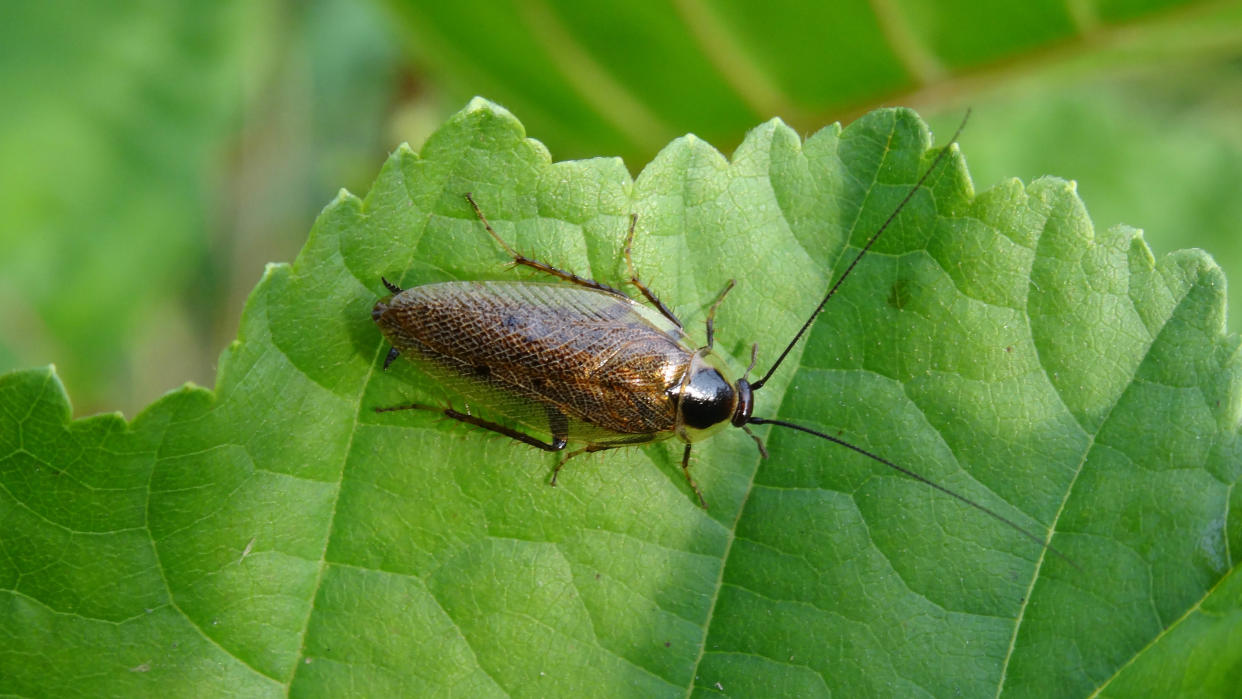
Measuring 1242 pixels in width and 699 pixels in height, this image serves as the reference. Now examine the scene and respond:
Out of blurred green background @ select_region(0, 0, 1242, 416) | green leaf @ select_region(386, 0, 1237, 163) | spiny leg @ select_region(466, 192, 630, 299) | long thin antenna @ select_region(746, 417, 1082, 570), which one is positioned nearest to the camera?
long thin antenna @ select_region(746, 417, 1082, 570)

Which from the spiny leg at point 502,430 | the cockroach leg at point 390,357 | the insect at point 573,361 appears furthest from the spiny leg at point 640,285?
the cockroach leg at point 390,357

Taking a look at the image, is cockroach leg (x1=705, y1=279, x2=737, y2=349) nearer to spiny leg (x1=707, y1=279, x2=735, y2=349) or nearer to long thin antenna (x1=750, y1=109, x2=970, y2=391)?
spiny leg (x1=707, y1=279, x2=735, y2=349)

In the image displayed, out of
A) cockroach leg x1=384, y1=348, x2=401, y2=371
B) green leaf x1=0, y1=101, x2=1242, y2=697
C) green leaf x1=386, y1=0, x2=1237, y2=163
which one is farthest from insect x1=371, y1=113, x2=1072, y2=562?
green leaf x1=386, y1=0, x2=1237, y2=163

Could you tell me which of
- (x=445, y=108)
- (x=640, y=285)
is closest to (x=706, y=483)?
(x=640, y=285)

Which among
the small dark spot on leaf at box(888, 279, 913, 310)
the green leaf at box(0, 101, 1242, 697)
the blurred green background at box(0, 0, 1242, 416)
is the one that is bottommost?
the green leaf at box(0, 101, 1242, 697)

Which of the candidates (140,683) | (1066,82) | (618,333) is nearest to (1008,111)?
(1066,82)

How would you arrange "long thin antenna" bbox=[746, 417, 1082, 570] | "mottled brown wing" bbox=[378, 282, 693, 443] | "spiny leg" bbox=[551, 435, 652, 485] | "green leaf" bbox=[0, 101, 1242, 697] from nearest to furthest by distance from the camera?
"green leaf" bbox=[0, 101, 1242, 697] < "long thin antenna" bbox=[746, 417, 1082, 570] < "spiny leg" bbox=[551, 435, 652, 485] < "mottled brown wing" bbox=[378, 282, 693, 443]

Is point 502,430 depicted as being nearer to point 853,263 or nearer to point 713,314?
point 713,314
